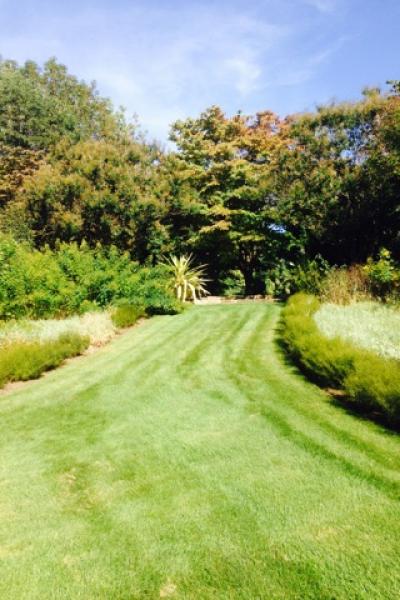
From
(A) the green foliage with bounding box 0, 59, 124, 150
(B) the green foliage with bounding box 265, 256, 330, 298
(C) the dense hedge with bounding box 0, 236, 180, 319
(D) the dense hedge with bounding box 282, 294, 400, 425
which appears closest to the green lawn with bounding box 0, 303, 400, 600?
(D) the dense hedge with bounding box 282, 294, 400, 425

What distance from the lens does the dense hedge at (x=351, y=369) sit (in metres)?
4.59

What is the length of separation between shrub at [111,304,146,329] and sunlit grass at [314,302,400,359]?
19.3 feet

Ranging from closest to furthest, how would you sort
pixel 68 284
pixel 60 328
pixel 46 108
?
pixel 60 328, pixel 68 284, pixel 46 108

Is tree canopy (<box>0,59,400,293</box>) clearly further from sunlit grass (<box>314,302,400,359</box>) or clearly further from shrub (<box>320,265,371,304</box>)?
sunlit grass (<box>314,302,400,359</box>)

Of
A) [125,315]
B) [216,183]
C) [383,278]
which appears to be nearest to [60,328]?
[125,315]

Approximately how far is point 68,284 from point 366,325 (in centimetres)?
820

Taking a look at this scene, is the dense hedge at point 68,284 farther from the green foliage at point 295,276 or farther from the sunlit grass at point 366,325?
the sunlit grass at point 366,325

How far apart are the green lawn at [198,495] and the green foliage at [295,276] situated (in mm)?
8501

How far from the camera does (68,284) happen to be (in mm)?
11250

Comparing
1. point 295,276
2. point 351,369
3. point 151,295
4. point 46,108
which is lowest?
point 351,369

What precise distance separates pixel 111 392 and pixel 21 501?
298 cm

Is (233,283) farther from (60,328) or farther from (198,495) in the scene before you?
(198,495)

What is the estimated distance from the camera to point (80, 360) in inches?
347

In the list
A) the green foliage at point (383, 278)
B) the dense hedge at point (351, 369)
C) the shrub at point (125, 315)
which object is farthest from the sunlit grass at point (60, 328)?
the green foliage at point (383, 278)
